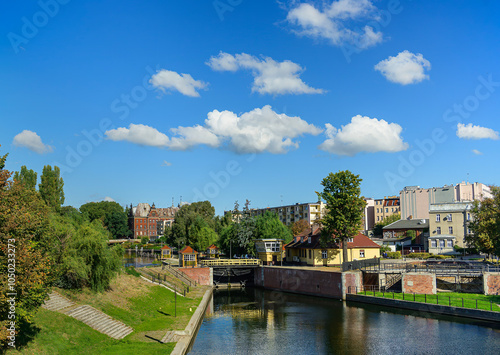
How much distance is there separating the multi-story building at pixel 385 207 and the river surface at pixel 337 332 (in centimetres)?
9855

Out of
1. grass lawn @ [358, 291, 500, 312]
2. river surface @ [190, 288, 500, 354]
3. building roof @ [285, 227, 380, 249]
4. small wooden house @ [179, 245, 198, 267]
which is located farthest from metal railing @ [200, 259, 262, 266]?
grass lawn @ [358, 291, 500, 312]

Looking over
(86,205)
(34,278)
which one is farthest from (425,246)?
(86,205)

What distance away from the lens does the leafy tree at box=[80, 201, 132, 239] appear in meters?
168

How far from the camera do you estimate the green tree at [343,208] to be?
209 feet

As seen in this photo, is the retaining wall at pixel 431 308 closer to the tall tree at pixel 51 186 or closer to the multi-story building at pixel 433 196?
the tall tree at pixel 51 186

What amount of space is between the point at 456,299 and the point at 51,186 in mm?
60945

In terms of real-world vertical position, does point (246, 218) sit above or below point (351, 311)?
above

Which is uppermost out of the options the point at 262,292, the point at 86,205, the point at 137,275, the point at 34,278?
the point at 86,205

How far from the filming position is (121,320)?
35.8 metres

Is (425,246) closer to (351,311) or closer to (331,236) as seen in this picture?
(331,236)

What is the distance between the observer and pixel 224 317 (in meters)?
47.8

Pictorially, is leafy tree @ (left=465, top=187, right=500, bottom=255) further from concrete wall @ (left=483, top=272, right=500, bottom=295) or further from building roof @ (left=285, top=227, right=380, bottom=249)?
building roof @ (left=285, top=227, right=380, bottom=249)

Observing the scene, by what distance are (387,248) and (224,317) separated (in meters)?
50.1

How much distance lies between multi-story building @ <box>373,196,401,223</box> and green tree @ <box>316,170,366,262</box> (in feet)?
282
